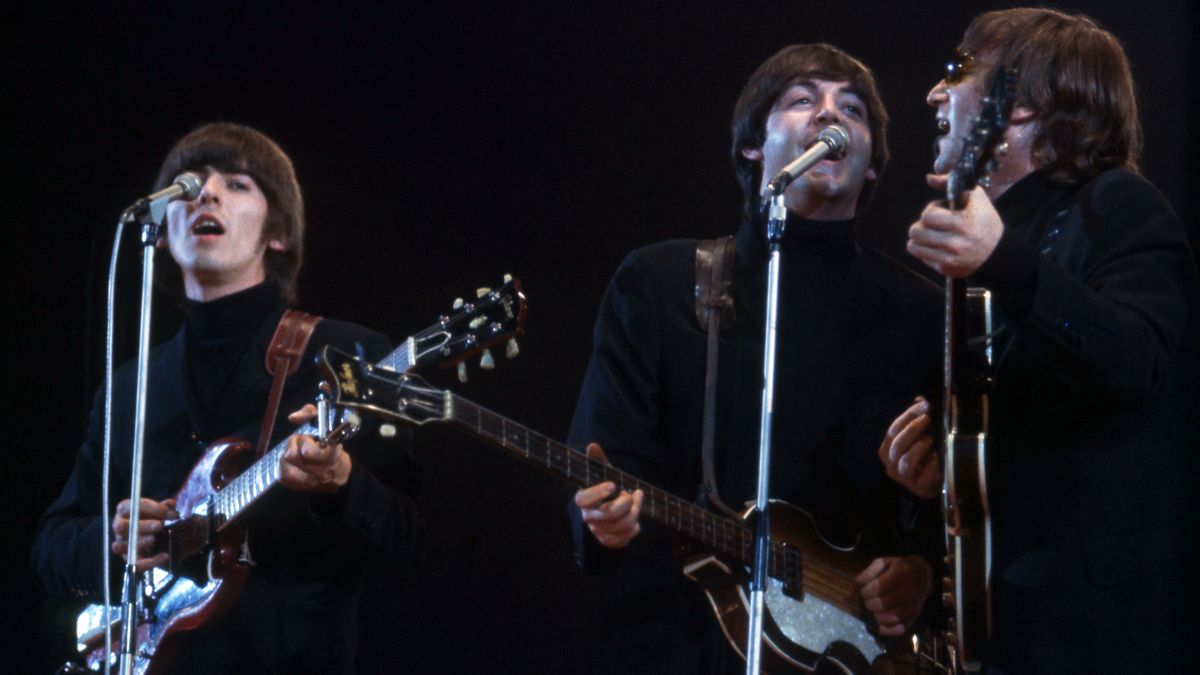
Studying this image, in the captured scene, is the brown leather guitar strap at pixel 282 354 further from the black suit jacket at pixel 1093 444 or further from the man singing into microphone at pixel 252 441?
the black suit jacket at pixel 1093 444

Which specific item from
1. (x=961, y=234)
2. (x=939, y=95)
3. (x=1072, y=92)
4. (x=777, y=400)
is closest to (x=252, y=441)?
(x=777, y=400)

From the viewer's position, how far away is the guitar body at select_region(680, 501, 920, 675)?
2.78 metres

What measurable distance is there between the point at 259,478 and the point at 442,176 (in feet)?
5.75

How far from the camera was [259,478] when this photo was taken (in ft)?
10.4

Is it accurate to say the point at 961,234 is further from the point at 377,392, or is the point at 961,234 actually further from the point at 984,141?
the point at 377,392

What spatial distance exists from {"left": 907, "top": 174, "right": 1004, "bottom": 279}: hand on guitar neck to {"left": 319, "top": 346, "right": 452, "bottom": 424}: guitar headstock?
3.28 ft

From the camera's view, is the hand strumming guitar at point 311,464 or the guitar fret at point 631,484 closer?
the guitar fret at point 631,484

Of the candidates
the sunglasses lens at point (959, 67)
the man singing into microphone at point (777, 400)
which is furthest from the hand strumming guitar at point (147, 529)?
the sunglasses lens at point (959, 67)

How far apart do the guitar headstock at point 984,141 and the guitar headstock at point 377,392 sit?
3.52ft

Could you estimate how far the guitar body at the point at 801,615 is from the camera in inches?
109

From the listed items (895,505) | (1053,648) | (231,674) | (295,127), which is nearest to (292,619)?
(231,674)

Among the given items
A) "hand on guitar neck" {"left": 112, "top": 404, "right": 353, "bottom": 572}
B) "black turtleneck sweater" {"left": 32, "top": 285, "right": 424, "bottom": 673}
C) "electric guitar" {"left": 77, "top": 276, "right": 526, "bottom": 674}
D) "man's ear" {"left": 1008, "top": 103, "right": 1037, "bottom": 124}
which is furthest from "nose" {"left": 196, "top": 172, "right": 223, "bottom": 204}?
"man's ear" {"left": 1008, "top": 103, "right": 1037, "bottom": 124}

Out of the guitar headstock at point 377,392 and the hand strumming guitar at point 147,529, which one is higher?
the guitar headstock at point 377,392

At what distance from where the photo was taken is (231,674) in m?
3.21
